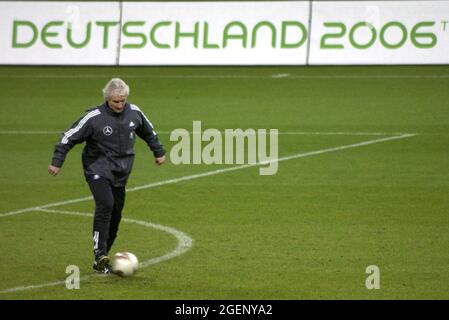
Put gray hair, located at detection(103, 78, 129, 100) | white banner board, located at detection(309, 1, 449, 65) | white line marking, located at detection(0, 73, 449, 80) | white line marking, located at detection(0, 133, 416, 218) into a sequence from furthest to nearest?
1. white banner board, located at detection(309, 1, 449, 65)
2. white line marking, located at detection(0, 73, 449, 80)
3. white line marking, located at detection(0, 133, 416, 218)
4. gray hair, located at detection(103, 78, 129, 100)

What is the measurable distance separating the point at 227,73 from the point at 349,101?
5255 millimetres

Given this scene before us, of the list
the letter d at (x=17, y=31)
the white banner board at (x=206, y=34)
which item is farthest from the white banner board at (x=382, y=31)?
the letter d at (x=17, y=31)

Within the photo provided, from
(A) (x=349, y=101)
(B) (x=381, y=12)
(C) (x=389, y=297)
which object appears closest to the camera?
(C) (x=389, y=297)

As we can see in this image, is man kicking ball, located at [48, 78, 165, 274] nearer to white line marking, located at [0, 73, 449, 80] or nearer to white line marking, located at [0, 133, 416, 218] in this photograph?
white line marking, located at [0, 133, 416, 218]

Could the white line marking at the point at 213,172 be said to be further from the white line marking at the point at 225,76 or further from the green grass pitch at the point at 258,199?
the white line marking at the point at 225,76

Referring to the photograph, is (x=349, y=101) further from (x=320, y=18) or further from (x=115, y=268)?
(x=115, y=268)

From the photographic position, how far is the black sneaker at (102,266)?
1137 centimetres

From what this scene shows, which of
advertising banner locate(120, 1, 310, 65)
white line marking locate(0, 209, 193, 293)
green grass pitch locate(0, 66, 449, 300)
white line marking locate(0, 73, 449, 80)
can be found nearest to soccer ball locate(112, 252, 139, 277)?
green grass pitch locate(0, 66, 449, 300)

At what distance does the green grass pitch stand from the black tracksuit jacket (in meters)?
1.07

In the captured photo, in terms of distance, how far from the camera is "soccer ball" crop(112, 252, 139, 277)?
11.2 metres

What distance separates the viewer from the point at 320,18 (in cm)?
2888

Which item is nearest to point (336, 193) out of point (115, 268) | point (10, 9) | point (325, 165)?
point (325, 165)

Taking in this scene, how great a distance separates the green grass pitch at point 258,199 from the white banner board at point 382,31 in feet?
4.84

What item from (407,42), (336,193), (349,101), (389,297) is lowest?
(389,297)
